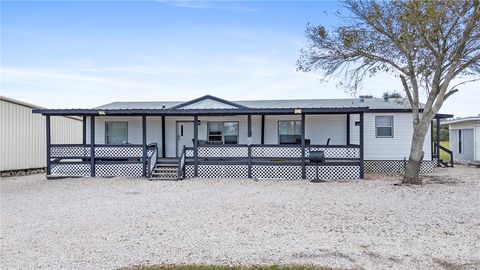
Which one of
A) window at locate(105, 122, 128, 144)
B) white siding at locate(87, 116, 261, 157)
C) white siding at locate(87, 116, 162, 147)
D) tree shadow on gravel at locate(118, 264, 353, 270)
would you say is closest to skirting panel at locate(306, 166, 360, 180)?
white siding at locate(87, 116, 261, 157)

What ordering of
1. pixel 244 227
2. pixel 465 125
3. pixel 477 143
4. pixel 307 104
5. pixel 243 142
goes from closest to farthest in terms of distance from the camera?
pixel 244 227 → pixel 243 142 → pixel 307 104 → pixel 477 143 → pixel 465 125

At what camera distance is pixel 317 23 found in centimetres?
1441

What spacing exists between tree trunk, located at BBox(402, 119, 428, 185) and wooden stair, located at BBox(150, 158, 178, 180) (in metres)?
8.69

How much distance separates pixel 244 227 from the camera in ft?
22.9

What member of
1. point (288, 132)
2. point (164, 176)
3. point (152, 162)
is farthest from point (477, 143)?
point (152, 162)

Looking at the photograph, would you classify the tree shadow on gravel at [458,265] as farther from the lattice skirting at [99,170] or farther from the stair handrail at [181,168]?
the lattice skirting at [99,170]

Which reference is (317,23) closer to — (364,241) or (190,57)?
(190,57)

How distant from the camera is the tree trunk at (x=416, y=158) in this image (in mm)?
13250

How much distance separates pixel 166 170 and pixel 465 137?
61.9 feet

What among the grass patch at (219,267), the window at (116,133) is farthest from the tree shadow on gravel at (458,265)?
the window at (116,133)

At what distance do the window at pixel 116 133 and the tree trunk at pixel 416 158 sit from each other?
12.5 metres

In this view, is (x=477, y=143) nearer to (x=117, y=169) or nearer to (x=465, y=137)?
(x=465, y=137)

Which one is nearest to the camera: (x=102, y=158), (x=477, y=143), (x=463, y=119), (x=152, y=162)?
(x=152, y=162)

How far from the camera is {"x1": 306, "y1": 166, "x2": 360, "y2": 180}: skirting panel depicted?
586 inches
